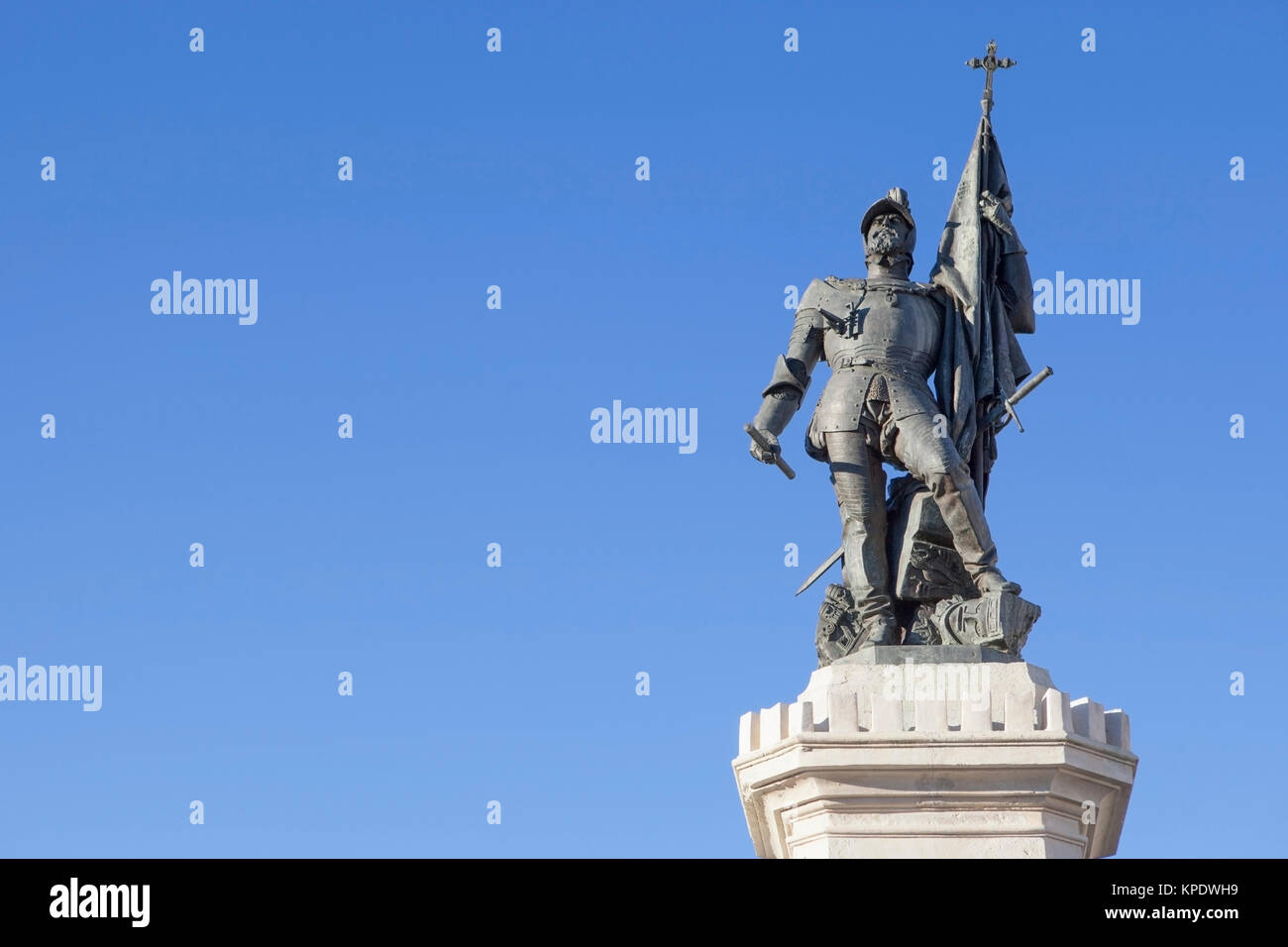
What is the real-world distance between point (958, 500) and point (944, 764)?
8.70ft

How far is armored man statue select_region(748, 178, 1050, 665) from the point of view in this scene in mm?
20844

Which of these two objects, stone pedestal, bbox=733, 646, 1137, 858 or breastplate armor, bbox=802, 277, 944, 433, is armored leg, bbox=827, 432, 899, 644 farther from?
stone pedestal, bbox=733, 646, 1137, 858

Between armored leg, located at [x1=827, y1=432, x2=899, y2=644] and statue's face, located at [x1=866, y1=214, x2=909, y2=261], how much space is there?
194 cm

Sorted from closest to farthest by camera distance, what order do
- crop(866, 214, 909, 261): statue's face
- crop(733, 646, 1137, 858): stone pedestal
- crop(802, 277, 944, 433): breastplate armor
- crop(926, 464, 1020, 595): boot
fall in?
crop(733, 646, 1137, 858): stone pedestal < crop(926, 464, 1020, 595): boot < crop(802, 277, 944, 433): breastplate armor < crop(866, 214, 909, 261): statue's face

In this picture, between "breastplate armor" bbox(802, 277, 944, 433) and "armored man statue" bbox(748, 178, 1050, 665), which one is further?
"breastplate armor" bbox(802, 277, 944, 433)

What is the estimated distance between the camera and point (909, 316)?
21.7 meters

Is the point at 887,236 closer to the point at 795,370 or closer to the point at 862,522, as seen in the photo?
the point at 795,370

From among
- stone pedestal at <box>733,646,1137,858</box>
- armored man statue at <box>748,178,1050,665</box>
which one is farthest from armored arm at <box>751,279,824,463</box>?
stone pedestal at <box>733,646,1137,858</box>

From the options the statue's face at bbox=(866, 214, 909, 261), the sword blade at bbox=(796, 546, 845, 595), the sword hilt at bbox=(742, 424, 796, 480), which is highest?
the statue's face at bbox=(866, 214, 909, 261)

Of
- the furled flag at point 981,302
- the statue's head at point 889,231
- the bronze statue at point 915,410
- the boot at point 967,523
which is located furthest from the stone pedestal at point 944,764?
the statue's head at point 889,231
